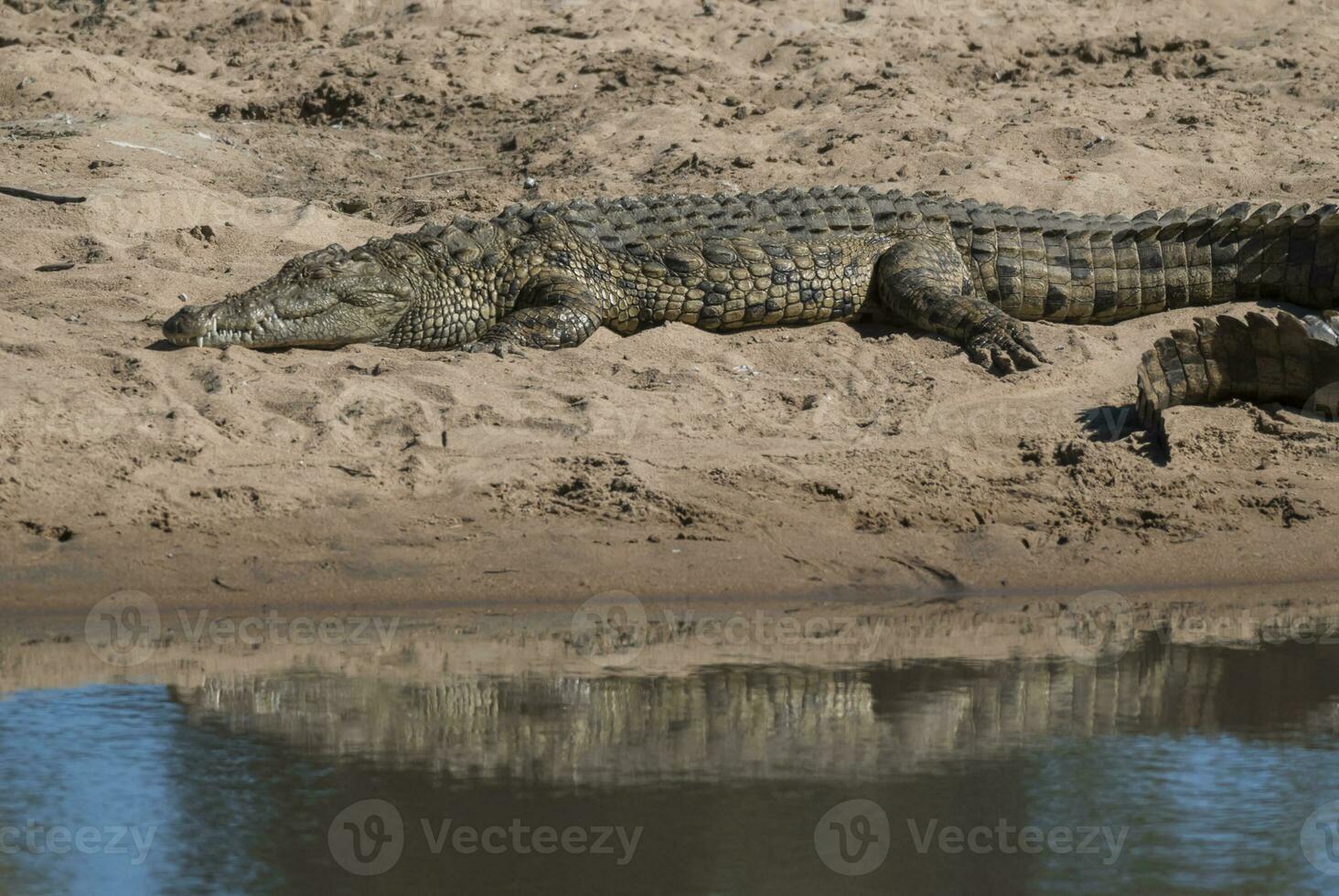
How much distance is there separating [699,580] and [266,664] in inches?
60.7

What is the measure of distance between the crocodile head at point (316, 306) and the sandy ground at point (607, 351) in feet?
0.42

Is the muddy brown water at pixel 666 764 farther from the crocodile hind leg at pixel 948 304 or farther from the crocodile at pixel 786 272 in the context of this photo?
the crocodile at pixel 786 272

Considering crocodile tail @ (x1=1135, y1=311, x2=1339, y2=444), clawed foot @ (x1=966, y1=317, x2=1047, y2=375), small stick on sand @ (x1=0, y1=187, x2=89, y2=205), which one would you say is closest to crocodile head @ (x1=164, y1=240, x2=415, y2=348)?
small stick on sand @ (x1=0, y1=187, x2=89, y2=205)

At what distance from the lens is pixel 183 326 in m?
6.96

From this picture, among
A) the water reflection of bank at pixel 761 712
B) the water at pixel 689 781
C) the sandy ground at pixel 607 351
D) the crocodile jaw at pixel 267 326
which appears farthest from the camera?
the crocodile jaw at pixel 267 326

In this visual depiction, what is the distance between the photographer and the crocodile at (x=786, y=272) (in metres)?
7.63

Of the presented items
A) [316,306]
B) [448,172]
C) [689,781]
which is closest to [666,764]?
[689,781]

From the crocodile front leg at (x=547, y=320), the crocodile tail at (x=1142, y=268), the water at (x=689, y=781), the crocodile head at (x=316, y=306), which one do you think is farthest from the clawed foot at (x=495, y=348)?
the water at (x=689, y=781)

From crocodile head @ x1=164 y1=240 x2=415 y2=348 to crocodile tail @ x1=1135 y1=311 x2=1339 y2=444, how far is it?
11.6 ft

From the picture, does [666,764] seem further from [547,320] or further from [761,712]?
[547,320]

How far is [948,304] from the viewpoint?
7.78m

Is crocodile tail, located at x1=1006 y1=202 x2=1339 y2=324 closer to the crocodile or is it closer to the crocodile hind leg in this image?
the crocodile

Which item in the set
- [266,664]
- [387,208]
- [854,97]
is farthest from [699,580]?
[854,97]

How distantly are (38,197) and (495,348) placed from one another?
3068 millimetres
